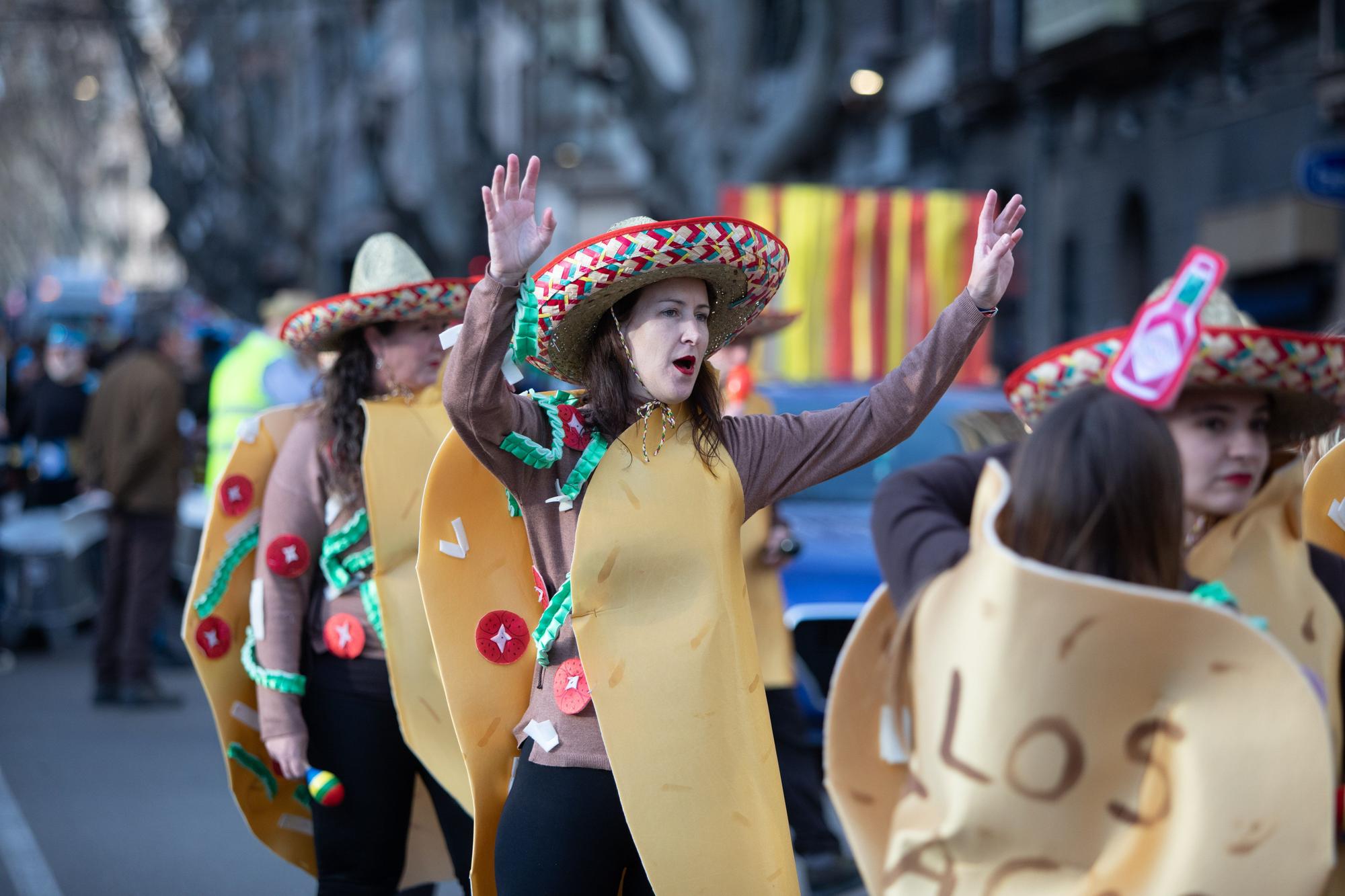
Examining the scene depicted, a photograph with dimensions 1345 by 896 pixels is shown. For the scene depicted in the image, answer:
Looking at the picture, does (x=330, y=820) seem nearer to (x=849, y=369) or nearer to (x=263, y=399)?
(x=263, y=399)

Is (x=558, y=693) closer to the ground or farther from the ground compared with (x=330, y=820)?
farther from the ground

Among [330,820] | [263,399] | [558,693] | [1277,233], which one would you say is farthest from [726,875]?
[1277,233]

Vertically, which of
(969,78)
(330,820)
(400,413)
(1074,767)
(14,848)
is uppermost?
(969,78)

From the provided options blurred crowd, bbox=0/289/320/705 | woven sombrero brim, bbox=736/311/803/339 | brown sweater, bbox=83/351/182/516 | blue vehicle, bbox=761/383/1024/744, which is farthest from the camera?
brown sweater, bbox=83/351/182/516

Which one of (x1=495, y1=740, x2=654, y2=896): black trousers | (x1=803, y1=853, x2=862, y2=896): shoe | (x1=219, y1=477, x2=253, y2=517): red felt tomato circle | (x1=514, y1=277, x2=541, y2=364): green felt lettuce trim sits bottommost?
(x1=803, y1=853, x2=862, y2=896): shoe

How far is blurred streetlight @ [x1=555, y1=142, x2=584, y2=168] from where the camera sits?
3975cm

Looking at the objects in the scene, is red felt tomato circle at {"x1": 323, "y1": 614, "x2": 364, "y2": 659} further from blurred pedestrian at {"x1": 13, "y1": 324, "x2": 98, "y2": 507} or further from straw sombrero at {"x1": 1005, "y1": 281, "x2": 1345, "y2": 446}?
blurred pedestrian at {"x1": 13, "y1": 324, "x2": 98, "y2": 507}

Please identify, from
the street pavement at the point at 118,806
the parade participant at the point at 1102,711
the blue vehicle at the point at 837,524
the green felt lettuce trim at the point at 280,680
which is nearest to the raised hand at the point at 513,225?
the parade participant at the point at 1102,711

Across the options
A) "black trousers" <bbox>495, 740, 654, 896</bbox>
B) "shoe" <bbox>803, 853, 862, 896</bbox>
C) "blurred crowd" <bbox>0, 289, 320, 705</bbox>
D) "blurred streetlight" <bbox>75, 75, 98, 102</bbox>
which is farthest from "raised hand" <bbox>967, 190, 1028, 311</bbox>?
"blurred streetlight" <bbox>75, 75, 98, 102</bbox>

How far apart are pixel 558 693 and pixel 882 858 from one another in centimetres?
89

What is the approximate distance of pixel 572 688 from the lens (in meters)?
3.35

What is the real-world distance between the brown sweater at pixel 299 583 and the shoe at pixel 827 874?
82.8 inches

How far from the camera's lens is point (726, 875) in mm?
3283

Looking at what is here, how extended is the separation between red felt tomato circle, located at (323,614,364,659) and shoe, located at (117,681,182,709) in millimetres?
5902
